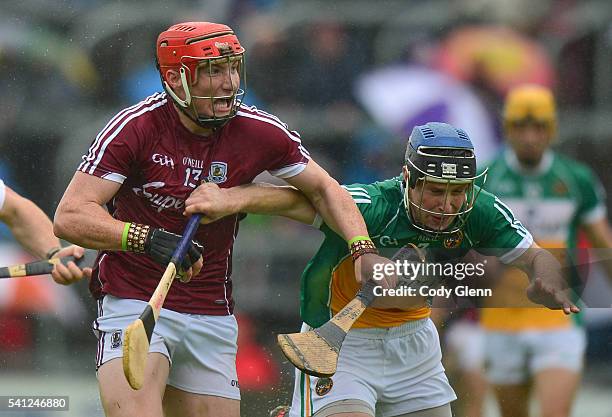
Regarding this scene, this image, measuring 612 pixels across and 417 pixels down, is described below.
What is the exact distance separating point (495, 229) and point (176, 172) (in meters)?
1.13

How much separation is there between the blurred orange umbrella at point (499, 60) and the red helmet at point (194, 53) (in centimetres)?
290

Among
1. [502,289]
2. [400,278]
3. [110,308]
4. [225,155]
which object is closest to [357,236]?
[400,278]

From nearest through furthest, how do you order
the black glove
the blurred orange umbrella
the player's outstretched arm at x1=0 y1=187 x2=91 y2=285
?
the black glove
the player's outstretched arm at x1=0 y1=187 x2=91 y2=285
the blurred orange umbrella

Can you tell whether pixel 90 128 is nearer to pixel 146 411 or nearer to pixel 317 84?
pixel 317 84

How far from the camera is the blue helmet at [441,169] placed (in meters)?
4.19

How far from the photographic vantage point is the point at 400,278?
416 cm

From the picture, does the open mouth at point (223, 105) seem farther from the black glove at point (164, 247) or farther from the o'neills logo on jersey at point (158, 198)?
the black glove at point (164, 247)

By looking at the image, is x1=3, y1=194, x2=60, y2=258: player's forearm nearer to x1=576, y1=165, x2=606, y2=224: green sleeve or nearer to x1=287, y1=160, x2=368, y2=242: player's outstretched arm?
x1=287, y1=160, x2=368, y2=242: player's outstretched arm

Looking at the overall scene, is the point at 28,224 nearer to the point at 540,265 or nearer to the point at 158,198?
the point at 158,198

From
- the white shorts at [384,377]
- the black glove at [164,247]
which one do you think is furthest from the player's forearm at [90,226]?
the white shorts at [384,377]

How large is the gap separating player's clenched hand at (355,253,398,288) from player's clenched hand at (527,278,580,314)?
21.1 inches

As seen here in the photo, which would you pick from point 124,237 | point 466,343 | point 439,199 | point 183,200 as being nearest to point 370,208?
point 439,199

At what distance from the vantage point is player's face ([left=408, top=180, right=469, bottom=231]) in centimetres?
420

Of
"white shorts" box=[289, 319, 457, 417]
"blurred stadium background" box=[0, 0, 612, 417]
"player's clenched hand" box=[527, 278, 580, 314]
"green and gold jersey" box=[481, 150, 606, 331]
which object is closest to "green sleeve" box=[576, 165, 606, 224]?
"green and gold jersey" box=[481, 150, 606, 331]
